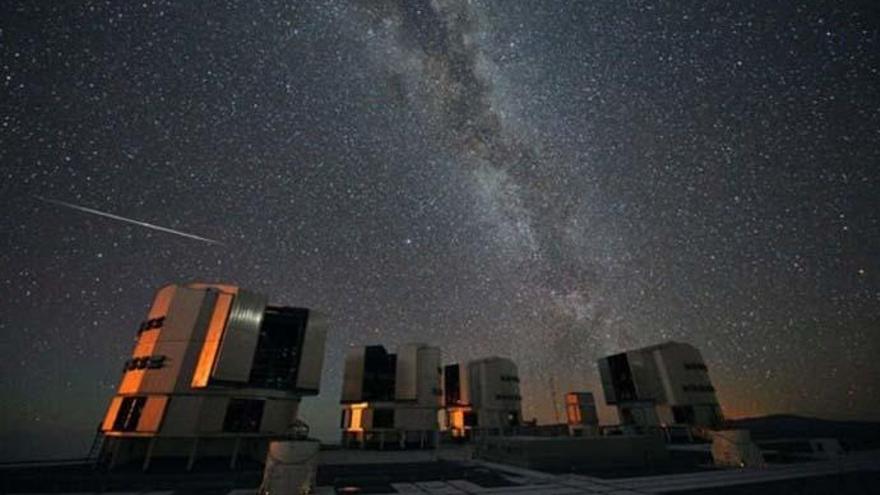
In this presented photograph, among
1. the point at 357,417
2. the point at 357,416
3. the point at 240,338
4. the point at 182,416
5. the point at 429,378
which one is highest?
the point at 429,378

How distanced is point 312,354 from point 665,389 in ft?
154

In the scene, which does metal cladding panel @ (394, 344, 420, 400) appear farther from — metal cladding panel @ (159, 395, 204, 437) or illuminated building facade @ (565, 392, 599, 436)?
illuminated building facade @ (565, 392, 599, 436)

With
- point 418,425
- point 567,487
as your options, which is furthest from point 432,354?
point 567,487

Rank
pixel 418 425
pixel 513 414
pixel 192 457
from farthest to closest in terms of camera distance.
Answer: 1. pixel 513 414
2. pixel 418 425
3. pixel 192 457

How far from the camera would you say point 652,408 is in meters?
53.1

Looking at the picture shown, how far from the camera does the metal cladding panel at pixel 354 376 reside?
51.4 m

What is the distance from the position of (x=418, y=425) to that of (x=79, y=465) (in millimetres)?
32633

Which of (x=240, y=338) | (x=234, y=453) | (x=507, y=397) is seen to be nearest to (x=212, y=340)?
(x=240, y=338)

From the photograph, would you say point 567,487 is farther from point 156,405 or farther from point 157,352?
point 157,352

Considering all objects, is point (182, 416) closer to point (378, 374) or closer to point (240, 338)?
point (240, 338)

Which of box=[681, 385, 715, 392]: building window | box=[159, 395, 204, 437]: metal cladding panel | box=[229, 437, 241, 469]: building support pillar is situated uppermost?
box=[681, 385, 715, 392]: building window

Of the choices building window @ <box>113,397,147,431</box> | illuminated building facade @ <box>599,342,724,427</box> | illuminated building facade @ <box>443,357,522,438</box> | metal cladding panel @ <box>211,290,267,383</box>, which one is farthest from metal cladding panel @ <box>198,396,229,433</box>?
illuminated building facade @ <box>599,342,724,427</box>

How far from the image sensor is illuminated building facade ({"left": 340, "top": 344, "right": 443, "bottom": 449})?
4934cm

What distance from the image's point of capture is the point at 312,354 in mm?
35344
